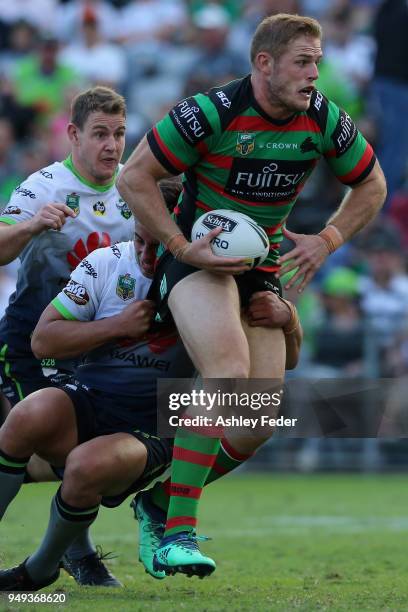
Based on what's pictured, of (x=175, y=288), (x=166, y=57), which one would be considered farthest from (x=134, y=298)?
(x=166, y=57)

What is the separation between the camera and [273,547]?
28.2 ft

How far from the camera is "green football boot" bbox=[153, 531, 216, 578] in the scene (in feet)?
18.1

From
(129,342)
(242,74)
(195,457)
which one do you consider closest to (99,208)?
(129,342)

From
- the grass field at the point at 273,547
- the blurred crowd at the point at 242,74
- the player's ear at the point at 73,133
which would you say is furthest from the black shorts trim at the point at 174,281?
the blurred crowd at the point at 242,74

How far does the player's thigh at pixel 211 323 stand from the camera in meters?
5.81

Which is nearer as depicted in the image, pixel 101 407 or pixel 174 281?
pixel 174 281

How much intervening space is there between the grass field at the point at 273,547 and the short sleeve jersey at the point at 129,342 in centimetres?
102

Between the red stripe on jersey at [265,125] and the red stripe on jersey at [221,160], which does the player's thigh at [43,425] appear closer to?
the red stripe on jersey at [221,160]

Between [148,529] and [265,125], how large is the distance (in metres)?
2.09

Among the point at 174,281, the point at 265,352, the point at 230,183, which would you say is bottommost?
the point at 265,352

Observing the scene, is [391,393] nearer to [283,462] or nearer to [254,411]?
[283,462]

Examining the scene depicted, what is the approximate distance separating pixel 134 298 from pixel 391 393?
5365 mm

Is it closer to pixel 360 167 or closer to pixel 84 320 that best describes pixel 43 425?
pixel 84 320

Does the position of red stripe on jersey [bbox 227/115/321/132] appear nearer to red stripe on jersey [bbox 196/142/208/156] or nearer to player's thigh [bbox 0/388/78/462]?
red stripe on jersey [bbox 196/142/208/156]
